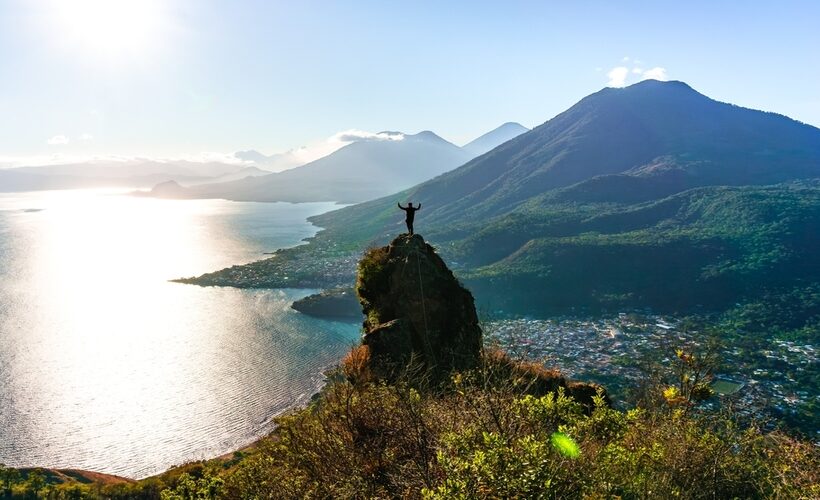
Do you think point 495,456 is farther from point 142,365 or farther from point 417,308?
point 142,365

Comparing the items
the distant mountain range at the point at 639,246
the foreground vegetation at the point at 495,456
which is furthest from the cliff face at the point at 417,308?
the distant mountain range at the point at 639,246

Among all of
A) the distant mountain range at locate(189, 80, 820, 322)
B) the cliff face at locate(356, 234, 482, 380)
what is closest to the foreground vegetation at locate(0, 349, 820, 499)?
the cliff face at locate(356, 234, 482, 380)

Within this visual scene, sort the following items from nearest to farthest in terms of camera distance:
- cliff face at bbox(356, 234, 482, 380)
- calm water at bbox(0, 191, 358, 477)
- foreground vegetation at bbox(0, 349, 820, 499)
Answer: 1. foreground vegetation at bbox(0, 349, 820, 499)
2. cliff face at bbox(356, 234, 482, 380)
3. calm water at bbox(0, 191, 358, 477)

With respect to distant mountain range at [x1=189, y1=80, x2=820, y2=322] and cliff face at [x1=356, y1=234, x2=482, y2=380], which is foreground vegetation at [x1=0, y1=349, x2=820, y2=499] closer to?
cliff face at [x1=356, y1=234, x2=482, y2=380]

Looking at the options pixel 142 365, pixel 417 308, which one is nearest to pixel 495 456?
pixel 417 308

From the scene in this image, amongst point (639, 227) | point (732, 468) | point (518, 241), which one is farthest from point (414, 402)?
point (639, 227)

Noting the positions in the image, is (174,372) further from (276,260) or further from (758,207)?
(758,207)
